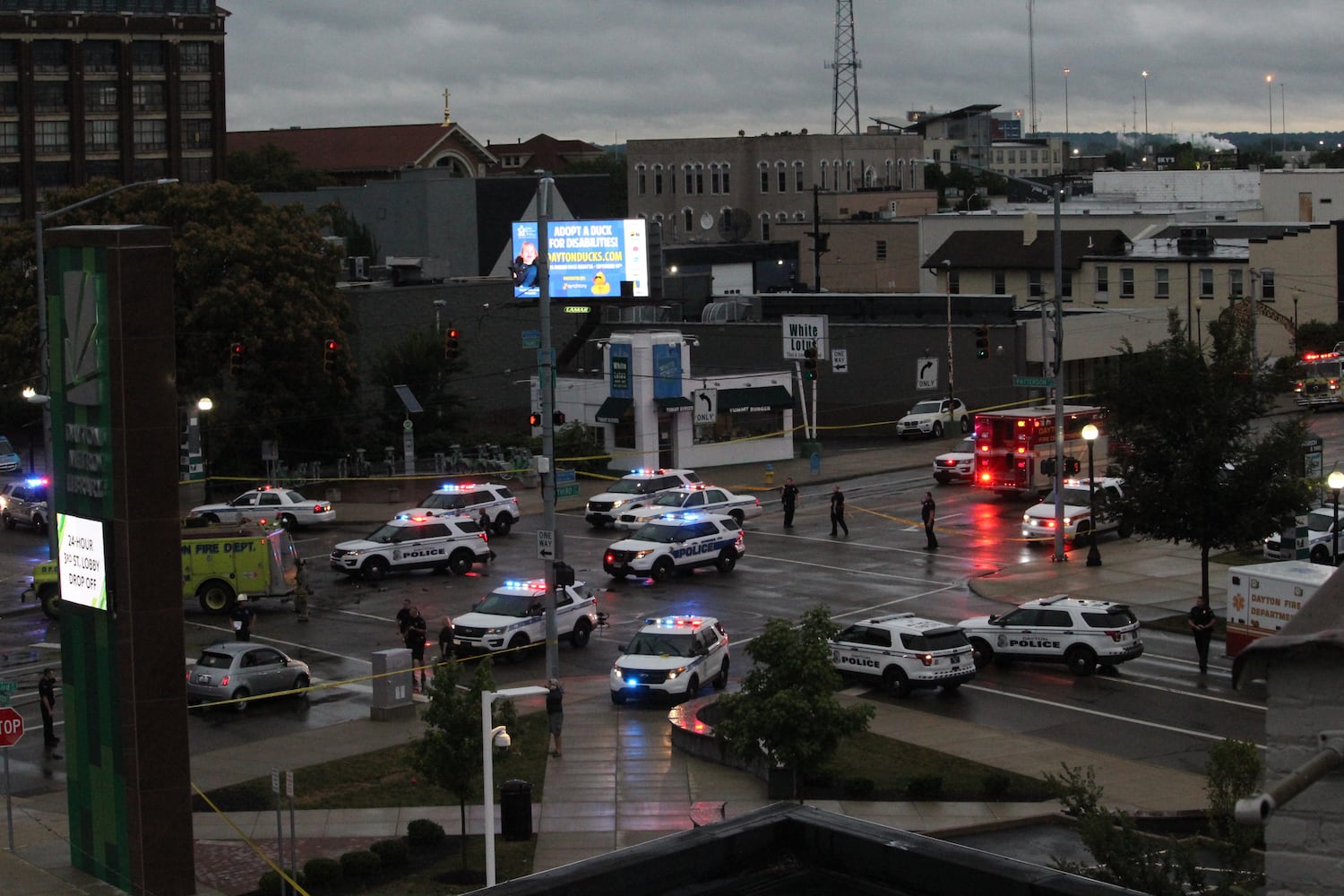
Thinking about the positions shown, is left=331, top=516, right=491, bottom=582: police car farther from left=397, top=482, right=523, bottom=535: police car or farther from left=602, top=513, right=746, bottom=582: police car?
left=602, top=513, right=746, bottom=582: police car

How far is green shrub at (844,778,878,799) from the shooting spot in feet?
82.6

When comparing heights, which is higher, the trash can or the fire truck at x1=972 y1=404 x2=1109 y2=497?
the fire truck at x1=972 y1=404 x2=1109 y2=497

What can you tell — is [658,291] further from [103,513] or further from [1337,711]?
[1337,711]

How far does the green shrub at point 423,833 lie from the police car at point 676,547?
18.6 m

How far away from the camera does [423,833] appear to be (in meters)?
23.4

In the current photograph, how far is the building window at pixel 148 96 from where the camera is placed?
354 feet

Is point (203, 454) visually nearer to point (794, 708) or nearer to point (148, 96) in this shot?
point (794, 708)

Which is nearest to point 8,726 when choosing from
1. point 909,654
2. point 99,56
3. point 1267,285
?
point 909,654

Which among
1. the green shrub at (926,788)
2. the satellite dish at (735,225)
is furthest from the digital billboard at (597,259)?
the satellite dish at (735,225)

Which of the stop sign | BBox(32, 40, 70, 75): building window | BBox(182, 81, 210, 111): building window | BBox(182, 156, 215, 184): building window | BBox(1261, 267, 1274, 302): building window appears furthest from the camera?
BBox(182, 81, 210, 111): building window

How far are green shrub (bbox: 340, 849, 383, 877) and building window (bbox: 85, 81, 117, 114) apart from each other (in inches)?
3695

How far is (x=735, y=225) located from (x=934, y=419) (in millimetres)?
63032

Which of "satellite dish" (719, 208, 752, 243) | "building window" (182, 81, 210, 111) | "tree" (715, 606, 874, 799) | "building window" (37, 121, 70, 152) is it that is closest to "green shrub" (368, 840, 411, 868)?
"tree" (715, 606, 874, 799)

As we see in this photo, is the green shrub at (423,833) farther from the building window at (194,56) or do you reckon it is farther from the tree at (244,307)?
the building window at (194,56)
